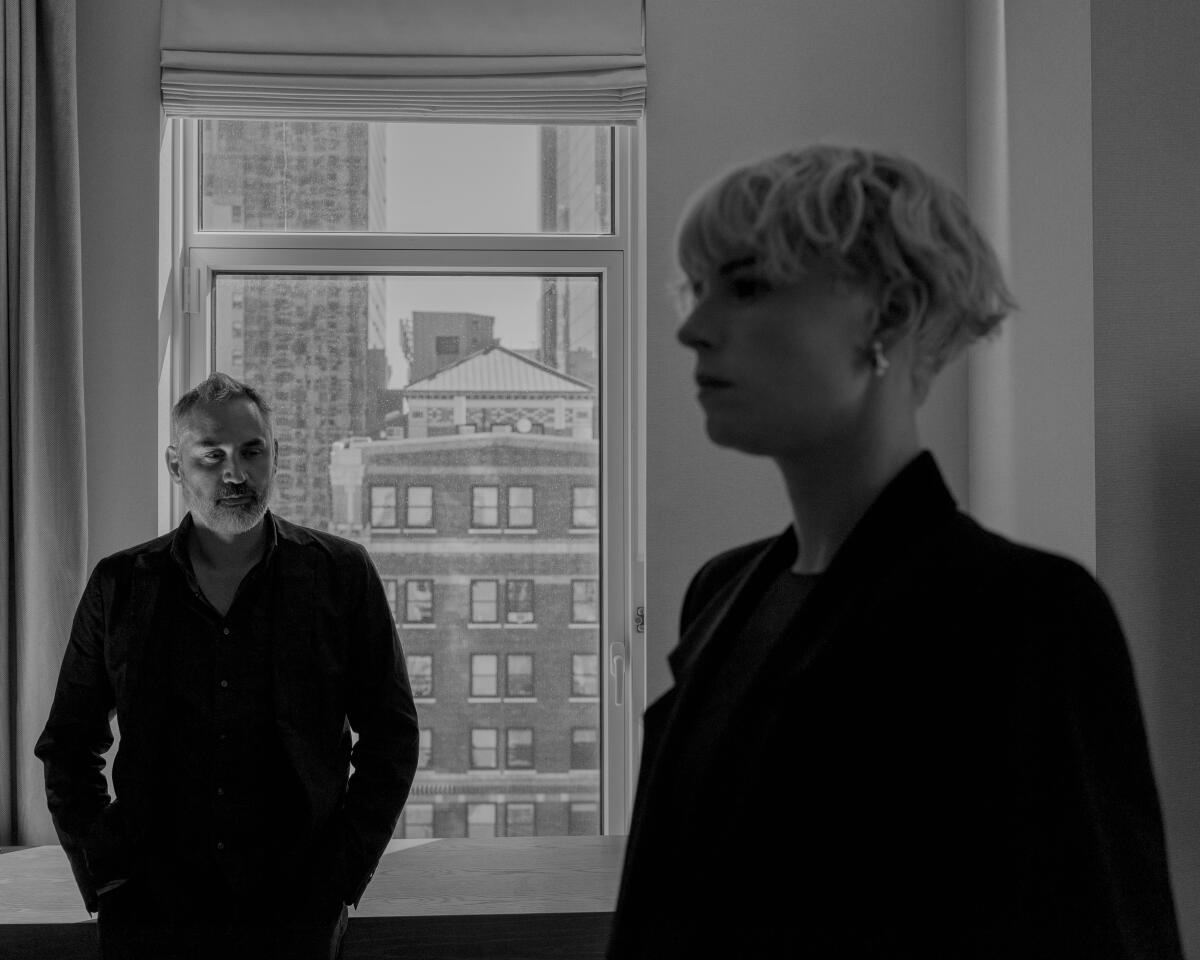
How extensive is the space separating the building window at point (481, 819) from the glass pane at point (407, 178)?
1.29m

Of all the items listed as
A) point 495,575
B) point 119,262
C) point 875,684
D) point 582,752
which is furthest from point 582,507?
point 875,684

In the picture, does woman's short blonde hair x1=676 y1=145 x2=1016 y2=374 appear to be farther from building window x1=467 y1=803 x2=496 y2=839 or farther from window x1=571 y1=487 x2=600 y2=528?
building window x1=467 y1=803 x2=496 y2=839

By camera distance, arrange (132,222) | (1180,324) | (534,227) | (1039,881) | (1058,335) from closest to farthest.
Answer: (1039,881) → (1180,324) → (1058,335) → (132,222) → (534,227)

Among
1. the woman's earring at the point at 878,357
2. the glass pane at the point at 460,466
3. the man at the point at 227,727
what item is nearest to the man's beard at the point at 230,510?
the man at the point at 227,727

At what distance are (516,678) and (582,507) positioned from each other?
19.8 inches

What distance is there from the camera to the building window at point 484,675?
3.15 metres

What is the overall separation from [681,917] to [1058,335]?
2057mm

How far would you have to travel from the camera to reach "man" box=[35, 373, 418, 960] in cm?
201

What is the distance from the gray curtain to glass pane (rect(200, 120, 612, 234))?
1.44ft

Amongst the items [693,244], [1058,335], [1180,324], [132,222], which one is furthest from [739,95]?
[693,244]

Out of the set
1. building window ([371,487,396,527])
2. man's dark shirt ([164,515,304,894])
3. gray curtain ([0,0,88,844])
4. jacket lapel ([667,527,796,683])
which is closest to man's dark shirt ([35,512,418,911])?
man's dark shirt ([164,515,304,894])

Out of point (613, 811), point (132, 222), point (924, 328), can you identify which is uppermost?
point (132, 222)

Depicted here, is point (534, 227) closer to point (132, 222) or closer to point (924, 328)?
point (132, 222)

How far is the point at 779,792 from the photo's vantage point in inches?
30.5
